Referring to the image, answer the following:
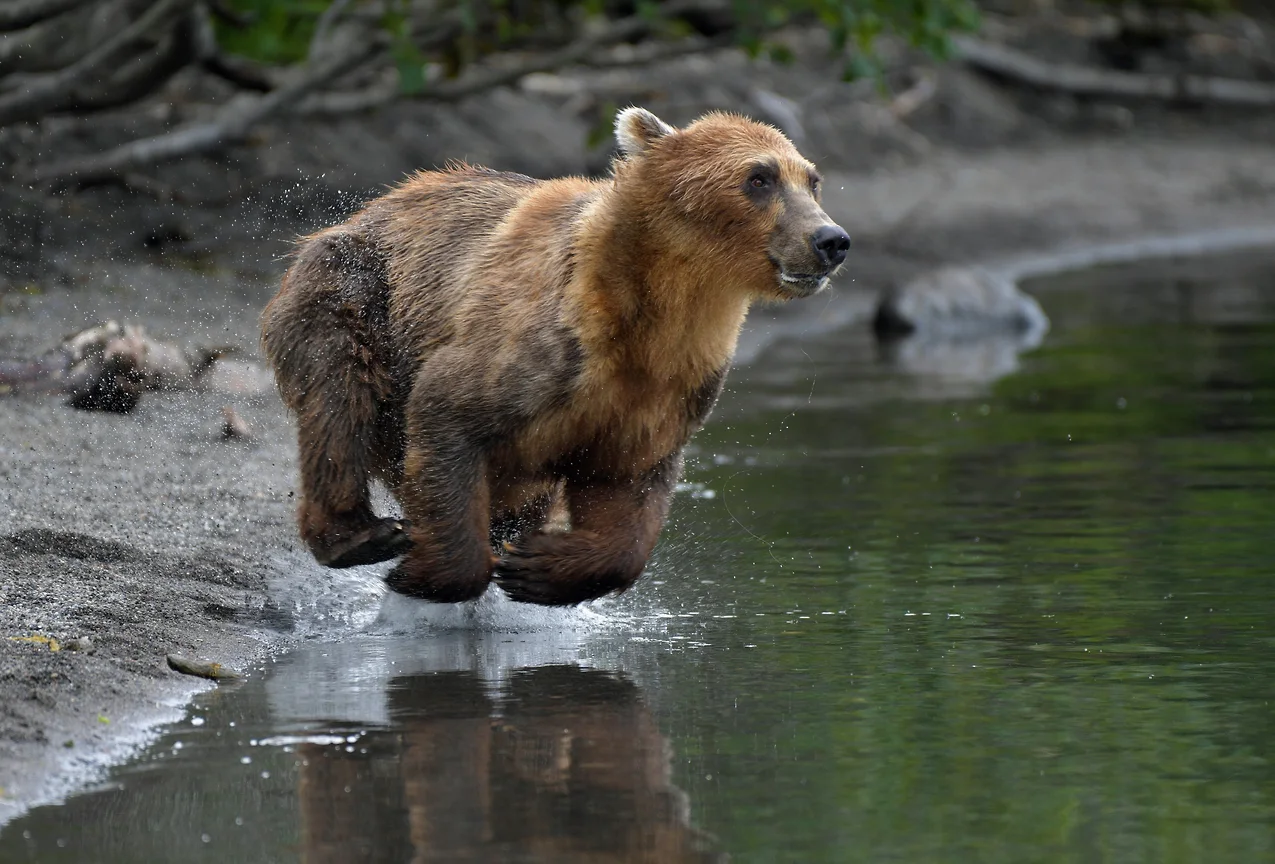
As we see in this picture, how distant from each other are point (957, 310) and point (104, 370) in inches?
304

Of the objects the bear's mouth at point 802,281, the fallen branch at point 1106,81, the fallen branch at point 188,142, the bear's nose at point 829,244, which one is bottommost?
the fallen branch at point 1106,81

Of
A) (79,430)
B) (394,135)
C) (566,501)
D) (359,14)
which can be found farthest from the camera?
(394,135)

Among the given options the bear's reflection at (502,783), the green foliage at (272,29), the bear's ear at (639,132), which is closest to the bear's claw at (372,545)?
the bear's reflection at (502,783)

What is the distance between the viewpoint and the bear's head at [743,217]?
6188 millimetres

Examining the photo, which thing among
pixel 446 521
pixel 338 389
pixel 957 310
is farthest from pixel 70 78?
pixel 446 521

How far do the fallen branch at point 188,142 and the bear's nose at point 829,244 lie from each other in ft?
26.0

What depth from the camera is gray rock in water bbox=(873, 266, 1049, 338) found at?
15.4 m

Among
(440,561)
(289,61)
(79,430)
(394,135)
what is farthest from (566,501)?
(394,135)

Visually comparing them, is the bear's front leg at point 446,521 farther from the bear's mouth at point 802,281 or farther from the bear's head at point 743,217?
the bear's mouth at point 802,281

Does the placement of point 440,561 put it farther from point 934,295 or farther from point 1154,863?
point 934,295

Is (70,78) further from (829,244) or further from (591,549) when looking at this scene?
(829,244)

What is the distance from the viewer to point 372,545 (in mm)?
6562

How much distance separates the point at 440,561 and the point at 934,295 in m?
9.94

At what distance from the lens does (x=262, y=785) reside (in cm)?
476
